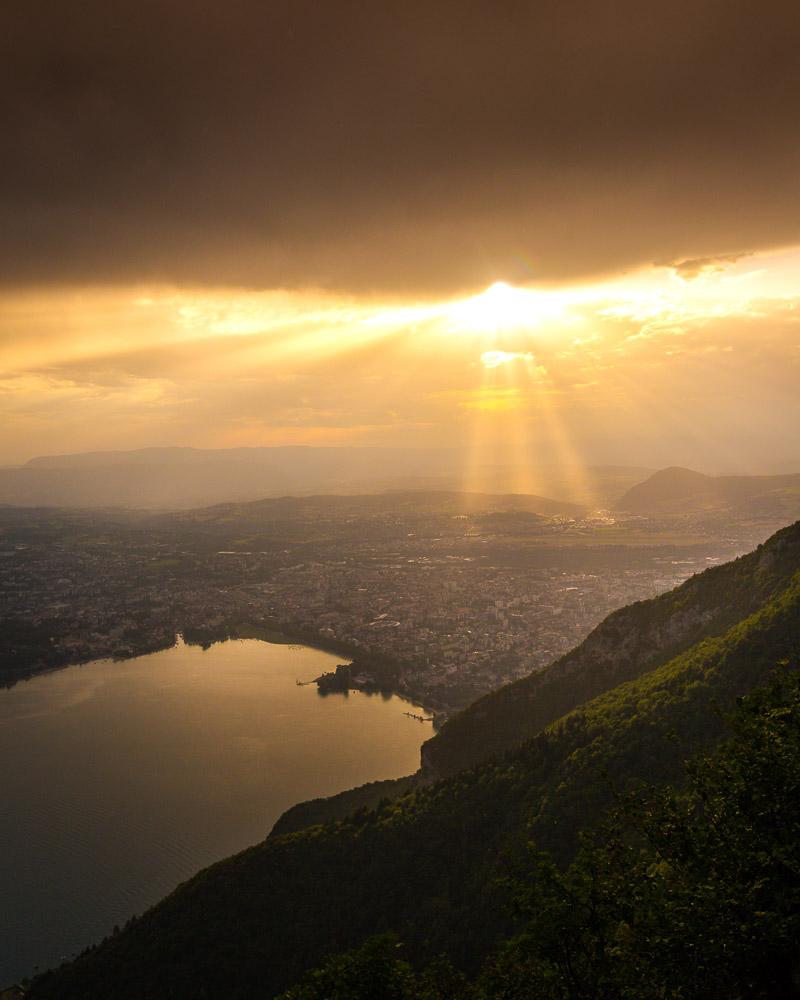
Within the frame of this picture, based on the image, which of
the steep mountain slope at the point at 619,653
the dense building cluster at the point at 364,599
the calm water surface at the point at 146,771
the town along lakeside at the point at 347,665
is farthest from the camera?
the dense building cluster at the point at 364,599

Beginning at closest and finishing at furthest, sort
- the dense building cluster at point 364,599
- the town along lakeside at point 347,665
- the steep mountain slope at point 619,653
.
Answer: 1. the steep mountain slope at point 619,653
2. the town along lakeside at point 347,665
3. the dense building cluster at point 364,599

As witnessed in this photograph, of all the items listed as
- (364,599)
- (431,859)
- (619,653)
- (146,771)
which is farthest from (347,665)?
(431,859)

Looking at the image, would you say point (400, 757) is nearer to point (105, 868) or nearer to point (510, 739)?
point (510, 739)

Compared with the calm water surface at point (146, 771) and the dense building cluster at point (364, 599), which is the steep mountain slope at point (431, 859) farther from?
the dense building cluster at point (364, 599)

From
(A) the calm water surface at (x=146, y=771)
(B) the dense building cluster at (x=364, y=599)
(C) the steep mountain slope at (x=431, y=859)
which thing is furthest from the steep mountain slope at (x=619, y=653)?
(B) the dense building cluster at (x=364, y=599)

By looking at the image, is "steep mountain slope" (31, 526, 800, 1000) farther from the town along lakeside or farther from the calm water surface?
the town along lakeside

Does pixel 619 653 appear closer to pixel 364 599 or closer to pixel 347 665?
pixel 347 665

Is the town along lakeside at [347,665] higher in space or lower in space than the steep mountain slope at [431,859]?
lower

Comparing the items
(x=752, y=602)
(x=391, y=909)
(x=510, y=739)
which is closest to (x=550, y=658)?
(x=510, y=739)
